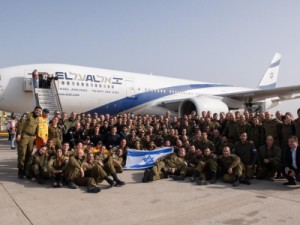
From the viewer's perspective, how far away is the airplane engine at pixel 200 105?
586 inches

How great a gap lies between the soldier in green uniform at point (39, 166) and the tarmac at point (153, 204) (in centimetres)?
19

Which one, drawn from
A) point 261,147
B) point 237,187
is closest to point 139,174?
point 237,187

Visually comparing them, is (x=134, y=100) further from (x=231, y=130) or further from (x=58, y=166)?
(x=58, y=166)

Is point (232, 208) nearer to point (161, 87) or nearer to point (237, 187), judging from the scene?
point (237, 187)

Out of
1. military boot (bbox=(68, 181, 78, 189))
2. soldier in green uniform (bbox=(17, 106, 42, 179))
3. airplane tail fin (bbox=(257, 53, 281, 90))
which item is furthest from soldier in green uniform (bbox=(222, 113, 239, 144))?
airplane tail fin (bbox=(257, 53, 281, 90))

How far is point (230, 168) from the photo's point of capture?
6.63 m

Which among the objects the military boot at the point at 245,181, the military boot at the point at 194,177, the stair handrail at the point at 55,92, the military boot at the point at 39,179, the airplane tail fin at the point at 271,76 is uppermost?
the airplane tail fin at the point at 271,76

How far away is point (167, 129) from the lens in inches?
395

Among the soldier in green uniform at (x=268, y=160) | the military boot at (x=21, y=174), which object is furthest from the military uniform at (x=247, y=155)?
the military boot at (x=21, y=174)

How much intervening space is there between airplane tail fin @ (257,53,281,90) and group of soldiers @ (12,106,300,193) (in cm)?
2101

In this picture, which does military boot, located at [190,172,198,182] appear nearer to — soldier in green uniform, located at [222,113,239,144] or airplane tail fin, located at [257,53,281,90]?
soldier in green uniform, located at [222,113,239,144]

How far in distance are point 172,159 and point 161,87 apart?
10.3m

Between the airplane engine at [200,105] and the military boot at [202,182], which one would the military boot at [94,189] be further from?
the airplane engine at [200,105]

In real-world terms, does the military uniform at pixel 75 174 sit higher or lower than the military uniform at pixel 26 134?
lower
